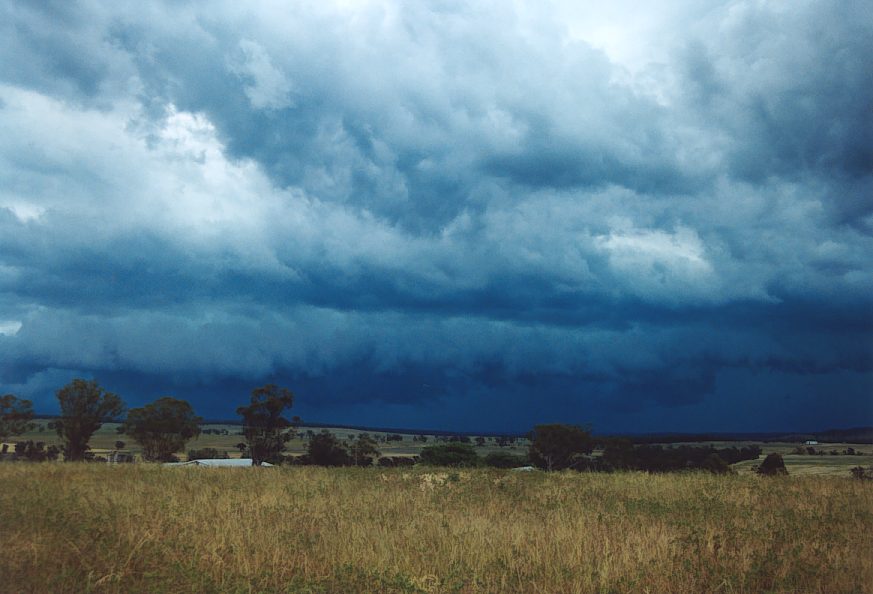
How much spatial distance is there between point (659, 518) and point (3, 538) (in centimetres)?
1278

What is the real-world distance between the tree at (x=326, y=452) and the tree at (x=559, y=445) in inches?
1033

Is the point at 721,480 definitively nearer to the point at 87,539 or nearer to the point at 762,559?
the point at 762,559

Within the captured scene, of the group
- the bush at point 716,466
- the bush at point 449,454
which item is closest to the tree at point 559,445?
the bush at point 449,454

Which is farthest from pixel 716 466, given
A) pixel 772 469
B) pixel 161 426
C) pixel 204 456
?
pixel 161 426

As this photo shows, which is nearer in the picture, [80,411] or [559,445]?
[80,411]

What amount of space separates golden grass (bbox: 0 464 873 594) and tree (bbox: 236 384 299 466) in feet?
199

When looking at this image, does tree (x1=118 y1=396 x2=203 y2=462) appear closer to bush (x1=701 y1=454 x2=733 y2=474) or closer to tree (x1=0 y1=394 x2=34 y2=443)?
tree (x1=0 y1=394 x2=34 y2=443)

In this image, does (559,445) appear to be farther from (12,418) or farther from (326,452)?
(12,418)

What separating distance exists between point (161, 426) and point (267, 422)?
13.4 m

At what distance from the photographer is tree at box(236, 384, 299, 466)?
77.8m

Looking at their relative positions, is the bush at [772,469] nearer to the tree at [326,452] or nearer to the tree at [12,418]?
the tree at [326,452]

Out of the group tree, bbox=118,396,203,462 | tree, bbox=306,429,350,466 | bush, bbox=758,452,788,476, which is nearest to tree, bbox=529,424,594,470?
tree, bbox=306,429,350,466

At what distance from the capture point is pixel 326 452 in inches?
2906

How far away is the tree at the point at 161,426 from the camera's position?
255ft
